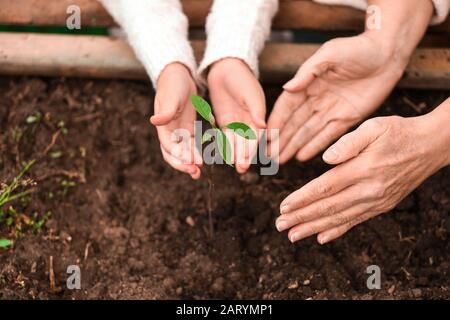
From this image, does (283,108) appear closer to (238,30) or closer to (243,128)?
(238,30)

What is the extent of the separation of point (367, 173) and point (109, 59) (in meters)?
1.02

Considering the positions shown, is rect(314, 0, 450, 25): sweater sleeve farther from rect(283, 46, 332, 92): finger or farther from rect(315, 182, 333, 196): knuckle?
rect(315, 182, 333, 196): knuckle

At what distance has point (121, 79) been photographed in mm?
2332

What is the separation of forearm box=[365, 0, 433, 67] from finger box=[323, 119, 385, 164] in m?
0.42

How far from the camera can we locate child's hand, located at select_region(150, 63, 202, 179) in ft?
5.90

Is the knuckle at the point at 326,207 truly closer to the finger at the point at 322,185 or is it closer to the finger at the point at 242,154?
the finger at the point at 322,185

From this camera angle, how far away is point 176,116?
1895 millimetres

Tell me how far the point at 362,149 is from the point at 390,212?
0.42 m

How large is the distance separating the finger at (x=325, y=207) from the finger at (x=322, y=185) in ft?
0.08

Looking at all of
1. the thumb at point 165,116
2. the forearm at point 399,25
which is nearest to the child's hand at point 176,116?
the thumb at point 165,116

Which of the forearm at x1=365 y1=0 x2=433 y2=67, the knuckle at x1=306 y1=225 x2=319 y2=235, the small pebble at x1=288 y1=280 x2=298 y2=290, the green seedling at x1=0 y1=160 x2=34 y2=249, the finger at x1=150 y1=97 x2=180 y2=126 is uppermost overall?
the forearm at x1=365 y1=0 x2=433 y2=67

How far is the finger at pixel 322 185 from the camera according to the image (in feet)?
5.57

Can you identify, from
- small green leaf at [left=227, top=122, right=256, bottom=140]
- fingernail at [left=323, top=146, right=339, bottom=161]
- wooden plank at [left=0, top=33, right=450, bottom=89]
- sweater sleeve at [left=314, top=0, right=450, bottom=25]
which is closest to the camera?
small green leaf at [left=227, top=122, right=256, bottom=140]

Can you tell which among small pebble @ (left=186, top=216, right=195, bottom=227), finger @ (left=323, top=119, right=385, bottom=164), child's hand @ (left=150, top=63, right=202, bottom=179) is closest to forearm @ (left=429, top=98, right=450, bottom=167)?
finger @ (left=323, top=119, right=385, bottom=164)
